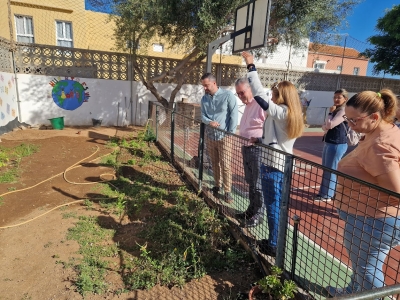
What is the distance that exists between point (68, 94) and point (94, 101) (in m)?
0.94

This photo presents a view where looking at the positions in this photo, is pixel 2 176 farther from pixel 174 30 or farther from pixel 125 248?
pixel 174 30

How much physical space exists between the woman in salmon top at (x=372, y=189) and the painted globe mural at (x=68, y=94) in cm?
1043

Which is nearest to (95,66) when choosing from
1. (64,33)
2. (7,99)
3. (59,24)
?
(7,99)

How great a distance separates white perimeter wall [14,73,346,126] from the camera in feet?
31.5

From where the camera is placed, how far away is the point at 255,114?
9.96 ft

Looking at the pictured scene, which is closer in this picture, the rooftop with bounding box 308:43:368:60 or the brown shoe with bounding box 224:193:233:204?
the brown shoe with bounding box 224:193:233:204

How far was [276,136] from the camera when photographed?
245 centimetres

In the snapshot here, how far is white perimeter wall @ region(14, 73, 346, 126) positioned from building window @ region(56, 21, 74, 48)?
5162mm

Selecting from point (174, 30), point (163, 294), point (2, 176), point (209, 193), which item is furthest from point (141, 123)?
point (163, 294)

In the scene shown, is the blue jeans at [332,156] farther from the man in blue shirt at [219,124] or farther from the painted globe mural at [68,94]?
the painted globe mural at [68,94]

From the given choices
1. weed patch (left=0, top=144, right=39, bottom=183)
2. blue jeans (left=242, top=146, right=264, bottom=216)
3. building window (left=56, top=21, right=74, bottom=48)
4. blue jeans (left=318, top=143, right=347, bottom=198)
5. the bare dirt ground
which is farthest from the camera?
building window (left=56, top=21, right=74, bottom=48)

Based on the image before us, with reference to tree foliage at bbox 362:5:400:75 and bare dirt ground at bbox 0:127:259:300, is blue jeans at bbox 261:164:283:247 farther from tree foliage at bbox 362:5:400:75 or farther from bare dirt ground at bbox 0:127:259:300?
tree foliage at bbox 362:5:400:75

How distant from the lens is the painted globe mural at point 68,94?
10008 mm

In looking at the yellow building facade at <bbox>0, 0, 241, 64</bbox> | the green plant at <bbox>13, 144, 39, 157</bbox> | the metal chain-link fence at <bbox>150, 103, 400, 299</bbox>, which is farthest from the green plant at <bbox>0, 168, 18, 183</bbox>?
the yellow building facade at <bbox>0, 0, 241, 64</bbox>
